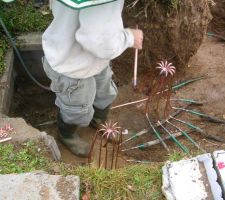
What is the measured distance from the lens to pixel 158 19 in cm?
420

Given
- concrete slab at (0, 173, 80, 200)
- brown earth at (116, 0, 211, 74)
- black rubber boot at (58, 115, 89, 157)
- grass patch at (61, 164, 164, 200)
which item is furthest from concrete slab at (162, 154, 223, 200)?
brown earth at (116, 0, 211, 74)

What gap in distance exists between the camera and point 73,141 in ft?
13.1

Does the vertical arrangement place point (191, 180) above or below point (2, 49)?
above

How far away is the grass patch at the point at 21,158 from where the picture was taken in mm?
2947

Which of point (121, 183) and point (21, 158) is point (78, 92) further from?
point (121, 183)

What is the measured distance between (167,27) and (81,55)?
1462mm

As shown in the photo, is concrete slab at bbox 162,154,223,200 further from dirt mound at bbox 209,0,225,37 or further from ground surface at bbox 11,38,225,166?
dirt mound at bbox 209,0,225,37

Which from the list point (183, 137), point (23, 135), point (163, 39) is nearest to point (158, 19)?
point (163, 39)

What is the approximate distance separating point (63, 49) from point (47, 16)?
154 cm

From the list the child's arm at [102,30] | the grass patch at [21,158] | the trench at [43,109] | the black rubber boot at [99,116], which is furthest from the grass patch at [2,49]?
the child's arm at [102,30]

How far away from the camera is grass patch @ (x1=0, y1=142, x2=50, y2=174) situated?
2947 mm

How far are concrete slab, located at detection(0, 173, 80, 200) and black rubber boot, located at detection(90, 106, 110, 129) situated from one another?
A: 4.86ft

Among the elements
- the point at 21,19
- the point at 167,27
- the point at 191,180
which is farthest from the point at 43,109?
the point at 191,180

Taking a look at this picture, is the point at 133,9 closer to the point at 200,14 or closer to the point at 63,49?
the point at 200,14
